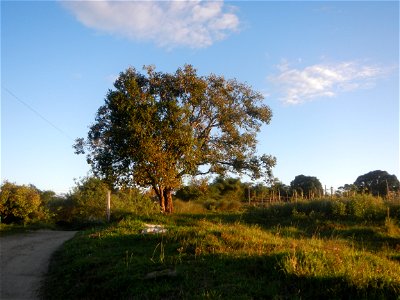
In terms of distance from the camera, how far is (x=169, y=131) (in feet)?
77.3

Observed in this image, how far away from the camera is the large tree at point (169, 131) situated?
77.0 feet

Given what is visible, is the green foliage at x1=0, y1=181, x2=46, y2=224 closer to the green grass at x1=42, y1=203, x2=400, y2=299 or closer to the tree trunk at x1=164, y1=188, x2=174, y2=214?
the tree trunk at x1=164, y1=188, x2=174, y2=214

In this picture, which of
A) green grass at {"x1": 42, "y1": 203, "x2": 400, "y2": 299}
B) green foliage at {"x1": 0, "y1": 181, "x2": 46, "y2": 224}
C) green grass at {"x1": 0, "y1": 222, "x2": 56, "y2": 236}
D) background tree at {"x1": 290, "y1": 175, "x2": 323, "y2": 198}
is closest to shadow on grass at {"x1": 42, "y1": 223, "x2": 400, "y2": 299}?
green grass at {"x1": 42, "y1": 203, "x2": 400, "y2": 299}

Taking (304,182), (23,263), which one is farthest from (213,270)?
(304,182)

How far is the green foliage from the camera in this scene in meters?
24.0

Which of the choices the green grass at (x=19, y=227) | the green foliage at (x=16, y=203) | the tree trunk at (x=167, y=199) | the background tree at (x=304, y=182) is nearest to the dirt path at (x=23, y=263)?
the green grass at (x=19, y=227)

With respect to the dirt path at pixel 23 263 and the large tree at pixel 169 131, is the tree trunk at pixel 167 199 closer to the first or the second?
the large tree at pixel 169 131

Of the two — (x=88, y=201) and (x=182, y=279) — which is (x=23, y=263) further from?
(x=88, y=201)

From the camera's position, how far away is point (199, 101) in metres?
26.4

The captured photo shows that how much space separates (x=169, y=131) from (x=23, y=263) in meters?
12.6

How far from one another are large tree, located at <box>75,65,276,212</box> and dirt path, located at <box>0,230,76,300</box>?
24.0 ft

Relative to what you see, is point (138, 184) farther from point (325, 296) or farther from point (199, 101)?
point (325, 296)

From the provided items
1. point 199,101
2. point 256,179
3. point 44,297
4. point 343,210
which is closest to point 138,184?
point 199,101

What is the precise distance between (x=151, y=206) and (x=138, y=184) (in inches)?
193
